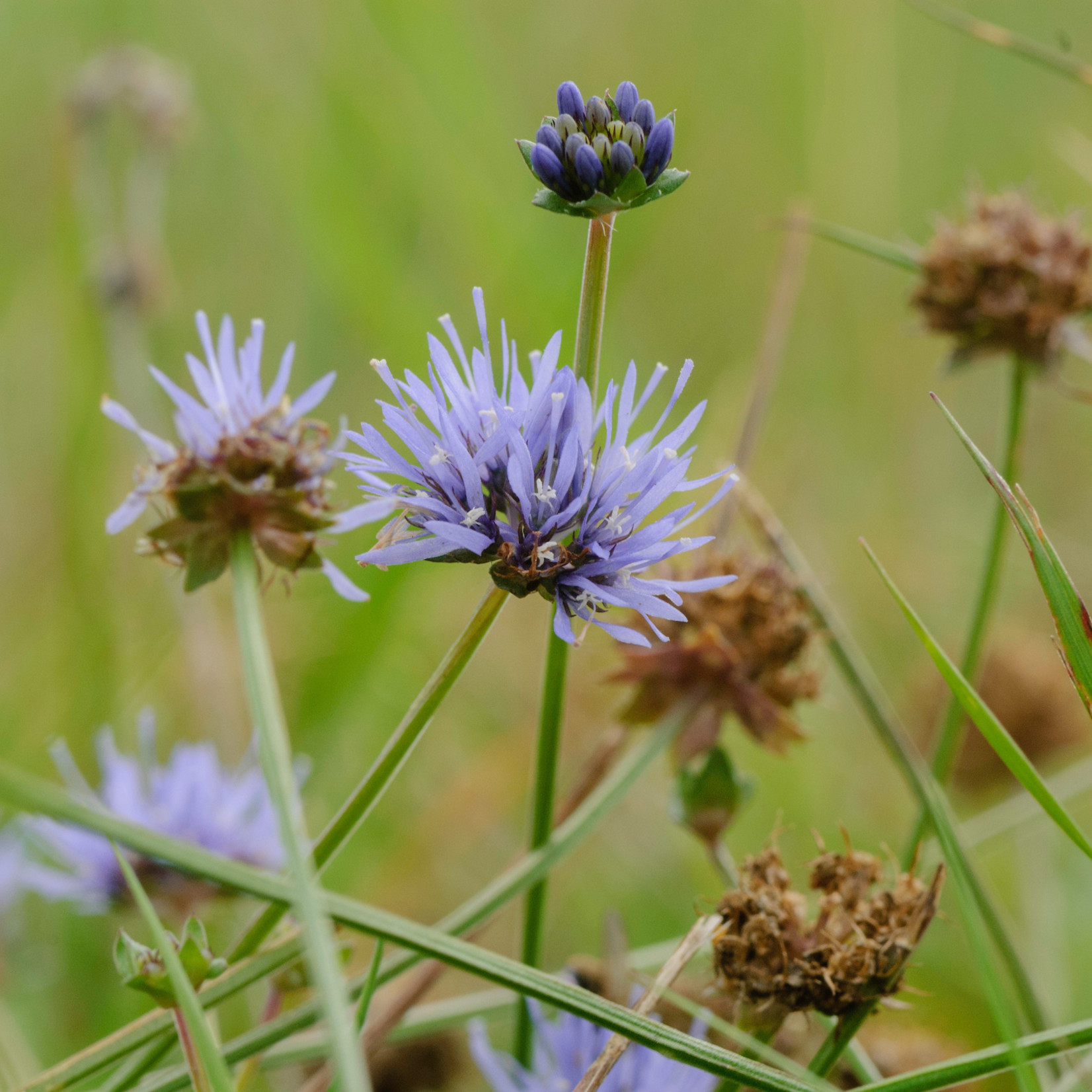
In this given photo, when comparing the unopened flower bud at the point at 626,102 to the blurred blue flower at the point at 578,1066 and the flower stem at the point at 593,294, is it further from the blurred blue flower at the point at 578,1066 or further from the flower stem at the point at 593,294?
the blurred blue flower at the point at 578,1066

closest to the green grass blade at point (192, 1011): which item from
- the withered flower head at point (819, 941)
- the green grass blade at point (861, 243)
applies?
the withered flower head at point (819, 941)

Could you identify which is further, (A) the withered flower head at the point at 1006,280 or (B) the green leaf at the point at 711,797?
(A) the withered flower head at the point at 1006,280

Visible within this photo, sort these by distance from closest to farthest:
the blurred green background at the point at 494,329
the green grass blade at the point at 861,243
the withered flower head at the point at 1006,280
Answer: the green grass blade at the point at 861,243 → the withered flower head at the point at 1006,280 → the blurred green background at the point at 494,329

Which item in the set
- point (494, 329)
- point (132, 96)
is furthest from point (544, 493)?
point (132, 96)

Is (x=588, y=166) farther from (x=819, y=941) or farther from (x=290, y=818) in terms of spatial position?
(x=819, y=941)

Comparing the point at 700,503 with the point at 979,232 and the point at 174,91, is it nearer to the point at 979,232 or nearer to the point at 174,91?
the point at 979,232

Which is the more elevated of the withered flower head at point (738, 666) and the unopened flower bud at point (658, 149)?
the unopened flower bud at point (658, 149)

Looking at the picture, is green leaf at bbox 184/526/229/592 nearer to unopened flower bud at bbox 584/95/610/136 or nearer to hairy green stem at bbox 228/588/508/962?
hairy green stem at bbox 228/588/508/962

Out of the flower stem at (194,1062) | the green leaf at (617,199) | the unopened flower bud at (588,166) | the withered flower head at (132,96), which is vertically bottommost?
the flower stem at (194,1062)
